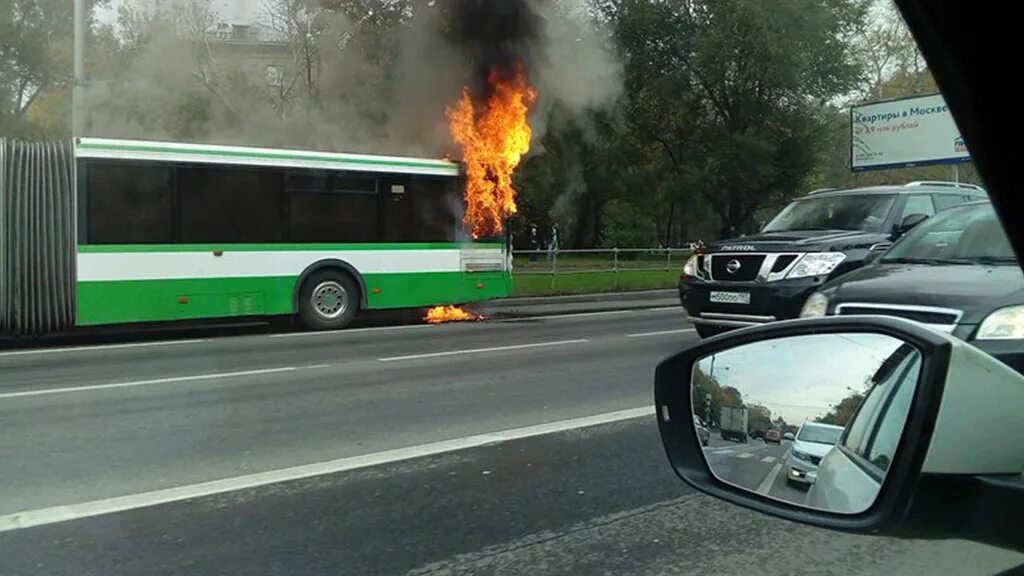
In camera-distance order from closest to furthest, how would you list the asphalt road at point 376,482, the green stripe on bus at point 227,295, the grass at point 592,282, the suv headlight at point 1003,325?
the asphalt road at point 376,482 < the suv headlight at point 1003,325 < the green stripe on bus at point 227,295 < the grass at point 592,282

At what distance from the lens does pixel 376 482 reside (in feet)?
15.9

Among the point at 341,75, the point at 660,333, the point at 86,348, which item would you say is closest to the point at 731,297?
the point at 660,333

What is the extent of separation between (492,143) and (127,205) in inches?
245

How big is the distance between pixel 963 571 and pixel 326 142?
14814 millimetres

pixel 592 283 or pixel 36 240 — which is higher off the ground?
pixel 36 240

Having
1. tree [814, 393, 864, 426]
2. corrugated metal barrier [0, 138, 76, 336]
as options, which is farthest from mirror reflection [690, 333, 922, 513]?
corrugated metal barrier [0, 138, 76, 336]

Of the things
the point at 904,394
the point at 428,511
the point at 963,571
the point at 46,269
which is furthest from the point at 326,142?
the point at 904,394

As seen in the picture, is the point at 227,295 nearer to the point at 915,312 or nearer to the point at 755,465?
the point at 915,312

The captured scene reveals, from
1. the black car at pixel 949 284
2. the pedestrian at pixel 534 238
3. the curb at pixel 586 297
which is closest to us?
the black car at pixel 949 284

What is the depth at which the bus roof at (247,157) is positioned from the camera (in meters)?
11.8

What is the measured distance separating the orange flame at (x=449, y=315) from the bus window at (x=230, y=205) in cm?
305

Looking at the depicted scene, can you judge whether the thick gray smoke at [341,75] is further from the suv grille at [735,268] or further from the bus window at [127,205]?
the suv grille at [735,268]

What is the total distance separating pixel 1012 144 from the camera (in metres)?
1.35

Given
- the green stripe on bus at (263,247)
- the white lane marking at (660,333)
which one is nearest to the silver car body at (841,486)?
the white lane marking at (660,333)
